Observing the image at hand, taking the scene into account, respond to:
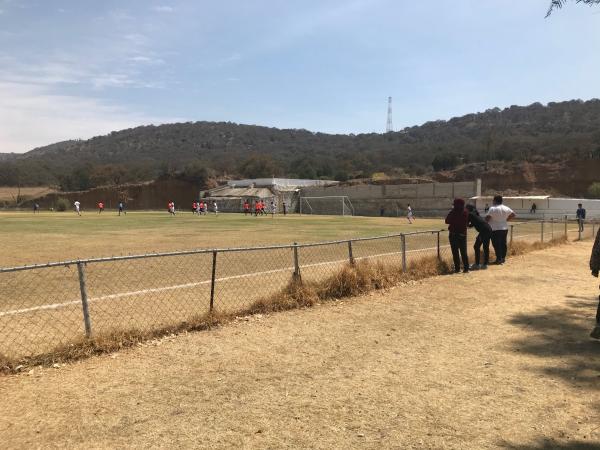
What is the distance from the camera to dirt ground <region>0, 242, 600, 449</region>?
3.87 metres

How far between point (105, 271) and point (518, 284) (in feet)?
32.5

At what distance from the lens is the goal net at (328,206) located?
226ft

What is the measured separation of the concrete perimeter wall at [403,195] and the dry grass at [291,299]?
49445 mm

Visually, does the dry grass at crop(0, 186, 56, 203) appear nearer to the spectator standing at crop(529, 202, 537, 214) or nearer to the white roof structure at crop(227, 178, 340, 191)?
the white roof structure at crop(227, 178, 340, 191)

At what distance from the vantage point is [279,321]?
7.48m

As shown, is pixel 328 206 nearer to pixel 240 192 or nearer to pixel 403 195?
pixel 403 195

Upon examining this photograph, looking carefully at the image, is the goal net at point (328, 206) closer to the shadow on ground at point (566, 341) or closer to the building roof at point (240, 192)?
the building roof at point (240, 192)

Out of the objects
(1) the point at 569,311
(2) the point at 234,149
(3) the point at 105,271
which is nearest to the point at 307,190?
(3) the point at 105,271

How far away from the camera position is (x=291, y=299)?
833 cm

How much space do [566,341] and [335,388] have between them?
341cm

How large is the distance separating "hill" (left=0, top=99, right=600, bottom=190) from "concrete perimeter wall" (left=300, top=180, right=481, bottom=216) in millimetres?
16876

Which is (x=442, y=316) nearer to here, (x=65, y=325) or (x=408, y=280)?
(x=408, y=280)

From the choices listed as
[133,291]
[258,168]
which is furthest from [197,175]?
[133,291]

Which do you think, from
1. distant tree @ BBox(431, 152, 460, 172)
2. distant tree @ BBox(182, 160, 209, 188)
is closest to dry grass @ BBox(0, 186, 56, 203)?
distant tree @ BBox(182, 160, 209, 188)
